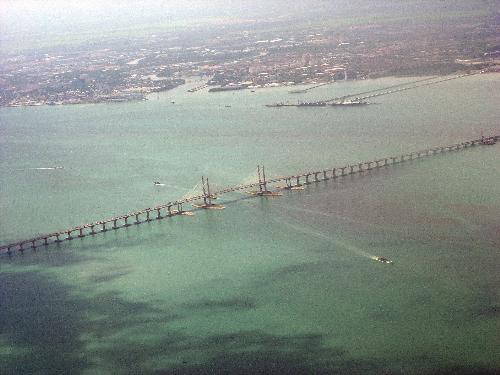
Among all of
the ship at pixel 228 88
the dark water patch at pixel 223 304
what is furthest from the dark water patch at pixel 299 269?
the ship at pixel 228 88

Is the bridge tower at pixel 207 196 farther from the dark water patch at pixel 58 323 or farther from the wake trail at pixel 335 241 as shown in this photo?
the dark water patch at pixel 58 323

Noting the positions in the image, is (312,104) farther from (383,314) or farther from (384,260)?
(383,314)

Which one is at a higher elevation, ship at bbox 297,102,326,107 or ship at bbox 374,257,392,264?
ship at bbox 297,102,326,107

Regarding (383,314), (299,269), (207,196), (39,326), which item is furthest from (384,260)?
(39,326)

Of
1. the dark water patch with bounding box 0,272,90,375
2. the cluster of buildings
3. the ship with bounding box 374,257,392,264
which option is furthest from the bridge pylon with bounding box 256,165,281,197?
the cluster of buildings

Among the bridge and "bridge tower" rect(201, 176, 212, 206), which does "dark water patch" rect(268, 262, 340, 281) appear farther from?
the bridge

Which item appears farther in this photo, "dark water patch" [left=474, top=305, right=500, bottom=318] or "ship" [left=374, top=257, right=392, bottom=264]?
"ship" [left=374, top=257, right=392, bottom=264]
